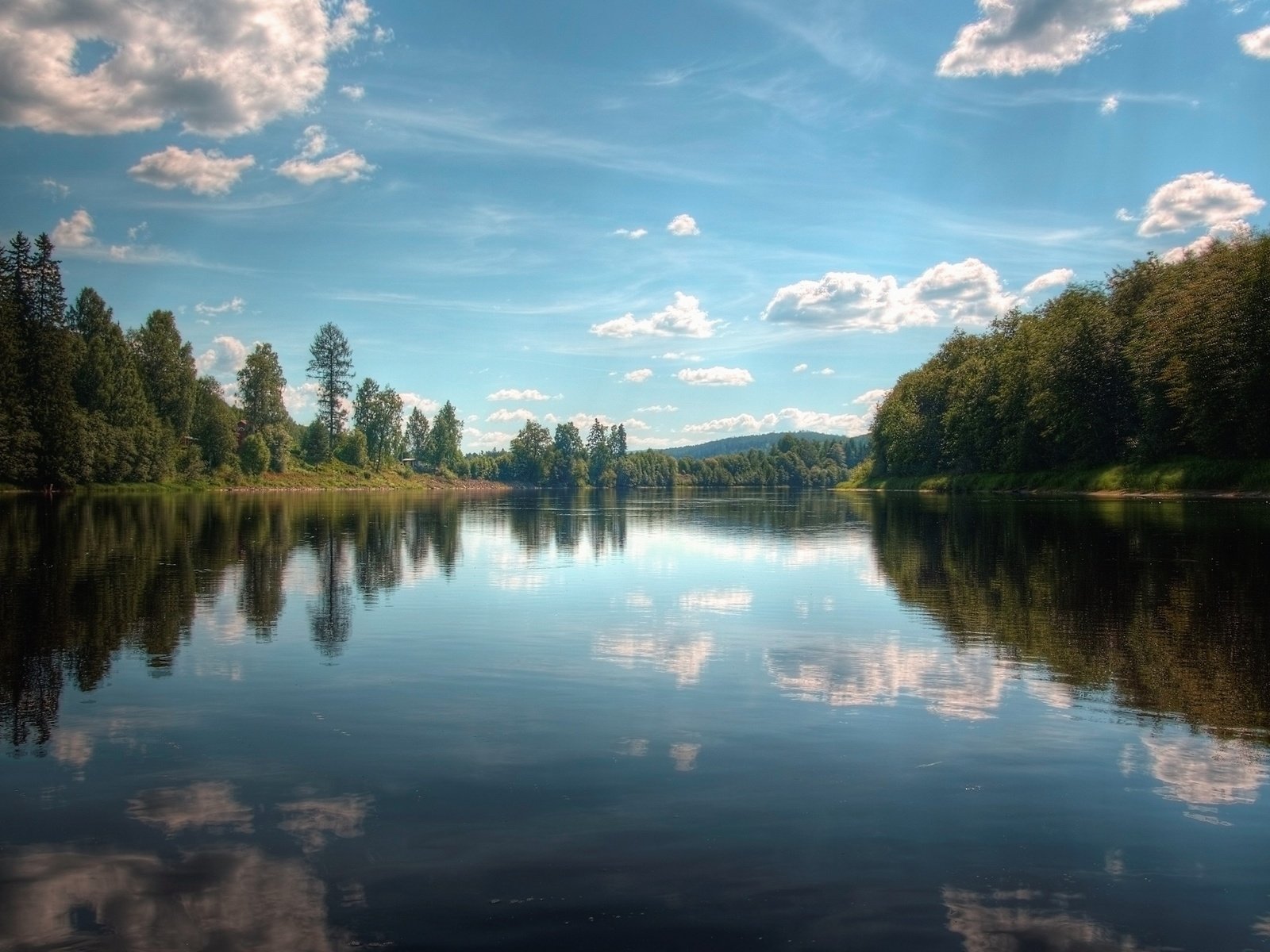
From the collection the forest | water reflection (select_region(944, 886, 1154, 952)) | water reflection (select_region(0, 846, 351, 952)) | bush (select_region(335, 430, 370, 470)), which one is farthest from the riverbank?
bush (select_region(335, 430, 370, 470))

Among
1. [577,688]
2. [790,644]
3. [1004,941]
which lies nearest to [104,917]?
[1004,941]

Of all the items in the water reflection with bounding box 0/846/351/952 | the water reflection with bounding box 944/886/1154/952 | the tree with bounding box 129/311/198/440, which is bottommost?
the water reflection with bounding box 944/886/1154/952

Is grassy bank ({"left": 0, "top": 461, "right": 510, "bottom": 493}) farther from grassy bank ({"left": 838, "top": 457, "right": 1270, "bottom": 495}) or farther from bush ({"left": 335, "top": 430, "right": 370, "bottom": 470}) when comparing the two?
grassy bank ({"left": 838, "top": 457, "right": 1270, "bottom": 495})

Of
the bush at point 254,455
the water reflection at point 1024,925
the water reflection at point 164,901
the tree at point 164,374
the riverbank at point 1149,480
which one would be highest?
the tree at point 164,374

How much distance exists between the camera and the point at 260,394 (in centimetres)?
15162

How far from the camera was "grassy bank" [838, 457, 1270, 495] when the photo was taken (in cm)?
6206

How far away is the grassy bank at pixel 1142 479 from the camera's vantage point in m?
62.1

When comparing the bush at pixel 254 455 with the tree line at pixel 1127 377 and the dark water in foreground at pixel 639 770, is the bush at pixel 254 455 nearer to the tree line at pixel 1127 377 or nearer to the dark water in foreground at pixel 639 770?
the tree line at pixel 1127 377

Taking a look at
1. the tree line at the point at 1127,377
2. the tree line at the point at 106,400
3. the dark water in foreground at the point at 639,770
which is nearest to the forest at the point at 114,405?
the tree line at the point at 106,400

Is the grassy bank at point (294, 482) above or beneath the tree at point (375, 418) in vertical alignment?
beneath

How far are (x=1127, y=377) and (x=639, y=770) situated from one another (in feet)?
282

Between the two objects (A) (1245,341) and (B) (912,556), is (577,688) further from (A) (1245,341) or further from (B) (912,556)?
(A) (1245,341)

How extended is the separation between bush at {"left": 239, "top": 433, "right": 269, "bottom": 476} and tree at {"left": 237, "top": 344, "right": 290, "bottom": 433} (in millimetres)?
12072

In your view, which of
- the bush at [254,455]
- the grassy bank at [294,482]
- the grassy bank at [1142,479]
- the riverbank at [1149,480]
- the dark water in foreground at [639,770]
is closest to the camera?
the dark water in foreground at [639,770]
